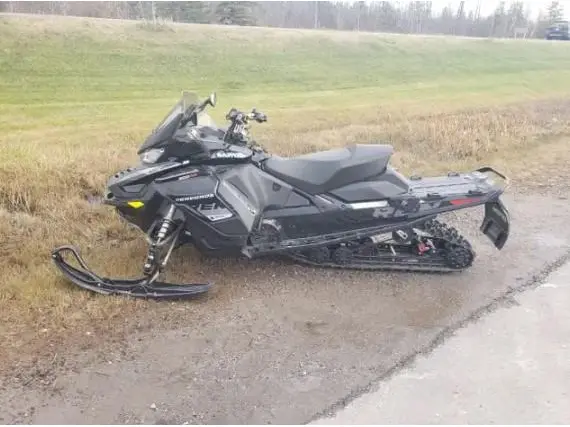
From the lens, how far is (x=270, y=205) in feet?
16.8

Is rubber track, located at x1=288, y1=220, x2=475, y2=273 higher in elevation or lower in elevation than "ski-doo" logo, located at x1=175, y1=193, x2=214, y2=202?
lower

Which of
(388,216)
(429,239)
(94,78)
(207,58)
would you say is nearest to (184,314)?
(388,216)

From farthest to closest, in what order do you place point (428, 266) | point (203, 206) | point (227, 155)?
1. point (428, 266)
2. point (227, 155)
3. point (203, 206)

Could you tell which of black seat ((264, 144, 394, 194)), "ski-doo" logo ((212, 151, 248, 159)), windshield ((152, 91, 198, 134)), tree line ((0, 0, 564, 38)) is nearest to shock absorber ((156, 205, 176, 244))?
"ski-doo" logo ((212, 151, 248, 159))

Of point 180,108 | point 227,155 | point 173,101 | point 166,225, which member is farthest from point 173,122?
point 173,101

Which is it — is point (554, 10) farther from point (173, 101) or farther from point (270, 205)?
point (270, 205)

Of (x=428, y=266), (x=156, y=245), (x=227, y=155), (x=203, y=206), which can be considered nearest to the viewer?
(x=156, y=245)

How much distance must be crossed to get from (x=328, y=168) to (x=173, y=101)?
11.2 m

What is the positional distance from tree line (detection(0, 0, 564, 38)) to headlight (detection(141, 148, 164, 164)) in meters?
23.4

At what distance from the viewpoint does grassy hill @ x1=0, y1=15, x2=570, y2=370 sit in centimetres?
545

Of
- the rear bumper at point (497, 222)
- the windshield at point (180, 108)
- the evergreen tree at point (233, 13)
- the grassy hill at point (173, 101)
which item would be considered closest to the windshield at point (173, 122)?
the windshield at point (180, 108)

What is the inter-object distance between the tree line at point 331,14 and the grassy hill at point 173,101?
6075mm

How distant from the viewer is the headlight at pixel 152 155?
16.1ft

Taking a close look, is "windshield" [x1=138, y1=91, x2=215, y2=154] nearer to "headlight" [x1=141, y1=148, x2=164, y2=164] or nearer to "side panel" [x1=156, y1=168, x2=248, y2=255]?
"headlight" [x1=141, y1=148, x2=164, y2=164]
